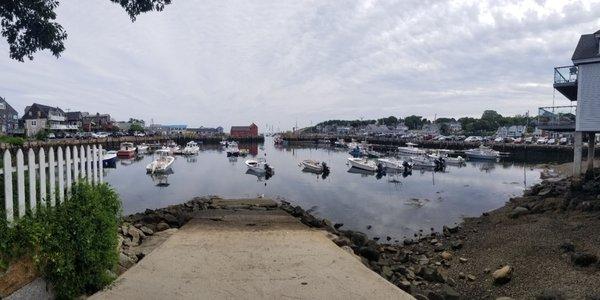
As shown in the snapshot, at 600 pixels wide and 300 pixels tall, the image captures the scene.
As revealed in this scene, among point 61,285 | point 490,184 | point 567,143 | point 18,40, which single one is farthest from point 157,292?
point 567,143

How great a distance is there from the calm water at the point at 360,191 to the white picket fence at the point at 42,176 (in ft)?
46.5

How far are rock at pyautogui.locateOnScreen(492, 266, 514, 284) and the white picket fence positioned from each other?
1014 cm

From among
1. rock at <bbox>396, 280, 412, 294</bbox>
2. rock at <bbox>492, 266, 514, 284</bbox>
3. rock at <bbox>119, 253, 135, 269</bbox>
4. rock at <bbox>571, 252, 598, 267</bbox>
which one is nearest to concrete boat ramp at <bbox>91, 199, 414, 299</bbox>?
rock at <bbox>119, 253, 135, 269</bbox>

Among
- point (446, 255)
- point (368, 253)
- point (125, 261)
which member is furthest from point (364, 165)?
point (125, 261)

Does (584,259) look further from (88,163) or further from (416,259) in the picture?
(88,163)

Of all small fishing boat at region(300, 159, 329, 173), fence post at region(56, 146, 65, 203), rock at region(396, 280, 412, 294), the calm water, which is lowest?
the calm water

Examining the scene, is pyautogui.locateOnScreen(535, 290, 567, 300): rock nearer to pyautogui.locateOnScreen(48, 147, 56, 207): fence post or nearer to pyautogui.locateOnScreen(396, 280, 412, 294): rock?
pyautogui.locateOnScreen(396, 280, 412, 294): rock

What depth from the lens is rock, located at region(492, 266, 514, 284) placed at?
10.3 m

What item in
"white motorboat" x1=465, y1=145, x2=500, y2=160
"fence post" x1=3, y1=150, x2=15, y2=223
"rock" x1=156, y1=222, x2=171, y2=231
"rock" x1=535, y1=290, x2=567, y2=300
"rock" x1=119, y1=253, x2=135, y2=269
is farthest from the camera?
"white motorboat" x1=465, y1=145, x2=500, y2=160

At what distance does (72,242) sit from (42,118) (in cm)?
9588

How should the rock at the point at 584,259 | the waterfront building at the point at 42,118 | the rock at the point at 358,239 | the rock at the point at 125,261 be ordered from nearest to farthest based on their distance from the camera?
the rock at the point at 125,261 → the rock at the point at 584,259 → the rock at the point at 358,239 → the waterfront building at the point at 42,118

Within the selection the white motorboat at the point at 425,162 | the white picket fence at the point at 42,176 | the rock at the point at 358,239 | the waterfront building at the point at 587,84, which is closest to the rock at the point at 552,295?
the rock at the point at 358,239

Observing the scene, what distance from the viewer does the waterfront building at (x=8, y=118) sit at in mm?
69231

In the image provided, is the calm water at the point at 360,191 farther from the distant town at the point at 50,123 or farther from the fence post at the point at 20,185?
the distant town at the point at 50,123
